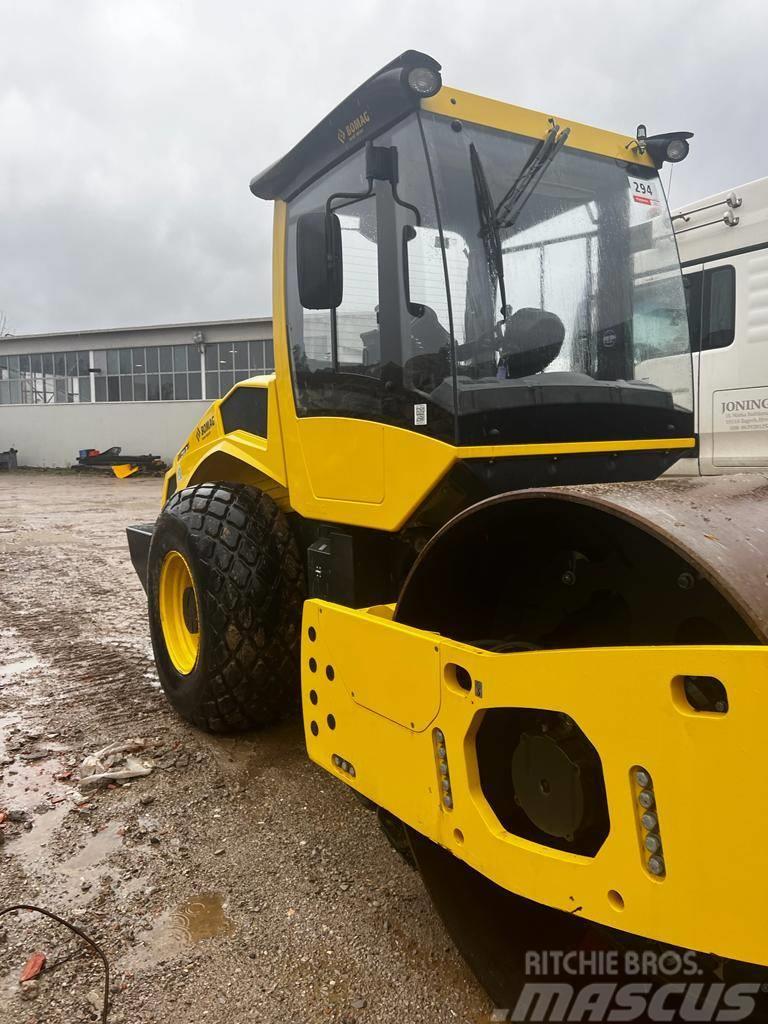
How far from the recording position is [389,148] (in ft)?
8.04

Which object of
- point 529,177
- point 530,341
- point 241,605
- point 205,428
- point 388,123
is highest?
point 388,123

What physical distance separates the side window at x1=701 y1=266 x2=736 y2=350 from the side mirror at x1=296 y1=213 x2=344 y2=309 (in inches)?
192

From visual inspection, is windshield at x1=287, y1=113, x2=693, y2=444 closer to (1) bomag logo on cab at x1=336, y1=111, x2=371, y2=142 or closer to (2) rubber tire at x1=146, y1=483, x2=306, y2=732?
(1) bomag logo on cab at x1=336, y1=111, x2=371, y2=142

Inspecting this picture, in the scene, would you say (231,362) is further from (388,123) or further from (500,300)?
(500,300)

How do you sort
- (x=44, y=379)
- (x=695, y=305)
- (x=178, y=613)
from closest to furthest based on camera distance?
(x=178, y=613) → (x=695, y=305) → (x=44, y=379)

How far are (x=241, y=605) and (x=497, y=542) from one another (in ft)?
5.03

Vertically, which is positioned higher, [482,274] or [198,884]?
[482,274]

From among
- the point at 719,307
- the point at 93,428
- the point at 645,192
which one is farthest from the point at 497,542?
the point at 93,428

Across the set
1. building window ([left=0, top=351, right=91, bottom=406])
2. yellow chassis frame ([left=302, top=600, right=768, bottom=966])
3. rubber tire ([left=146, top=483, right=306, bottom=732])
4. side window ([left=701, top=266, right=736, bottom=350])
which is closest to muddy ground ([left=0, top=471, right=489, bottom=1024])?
rubber tire ([left=146, top=483, right=306, bottom=732])

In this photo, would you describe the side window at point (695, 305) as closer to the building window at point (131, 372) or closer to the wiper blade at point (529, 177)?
the wiper blade at point (529, 177)

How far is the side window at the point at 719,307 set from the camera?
643 centimetres

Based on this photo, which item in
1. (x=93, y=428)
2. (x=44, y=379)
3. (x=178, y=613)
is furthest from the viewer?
(x=44, y=379)

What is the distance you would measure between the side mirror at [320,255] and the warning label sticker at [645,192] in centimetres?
115

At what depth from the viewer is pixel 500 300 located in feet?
7.96
